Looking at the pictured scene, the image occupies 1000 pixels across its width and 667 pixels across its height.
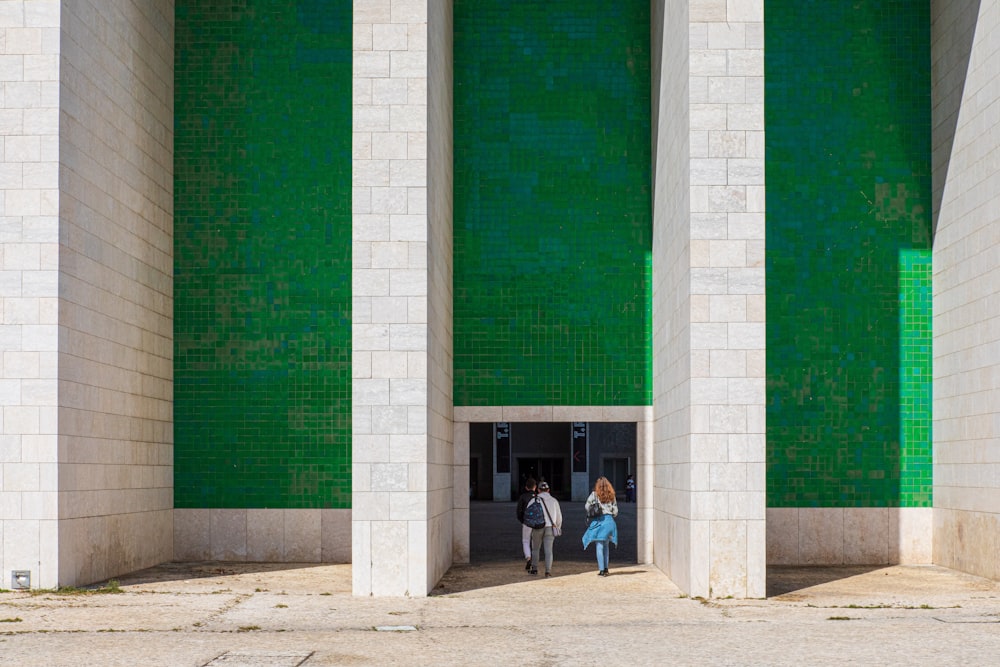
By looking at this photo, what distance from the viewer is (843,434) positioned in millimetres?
17297

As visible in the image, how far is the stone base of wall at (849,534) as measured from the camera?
17109 millimetres

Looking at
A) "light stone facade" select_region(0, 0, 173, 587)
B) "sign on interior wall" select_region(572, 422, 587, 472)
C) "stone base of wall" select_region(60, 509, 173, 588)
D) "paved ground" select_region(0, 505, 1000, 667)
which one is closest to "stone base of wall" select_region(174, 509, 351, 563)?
"stone base of wall" select_region(60, 509, 173, 588)

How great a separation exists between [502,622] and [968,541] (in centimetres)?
766

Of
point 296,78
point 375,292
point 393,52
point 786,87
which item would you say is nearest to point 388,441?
point 375,292

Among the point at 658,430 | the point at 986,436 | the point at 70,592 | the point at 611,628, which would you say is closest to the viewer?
the point at 611,628

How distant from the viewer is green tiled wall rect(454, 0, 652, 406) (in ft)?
58.2

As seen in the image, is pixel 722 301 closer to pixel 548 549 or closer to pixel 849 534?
pixel 548 549

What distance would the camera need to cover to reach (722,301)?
1332 centimetres

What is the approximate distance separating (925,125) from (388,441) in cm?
991

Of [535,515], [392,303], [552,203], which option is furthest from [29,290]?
[552,203]

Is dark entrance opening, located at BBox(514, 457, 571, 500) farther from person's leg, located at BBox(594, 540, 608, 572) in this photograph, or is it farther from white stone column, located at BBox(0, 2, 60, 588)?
white stone column, located at BBox(0, 2, 60, 588)

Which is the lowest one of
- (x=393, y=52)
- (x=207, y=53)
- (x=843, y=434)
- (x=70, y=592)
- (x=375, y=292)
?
(x=70, y=592)

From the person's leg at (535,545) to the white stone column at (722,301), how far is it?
9.49 ft

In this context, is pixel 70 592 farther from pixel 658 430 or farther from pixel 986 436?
pixel 986 436
